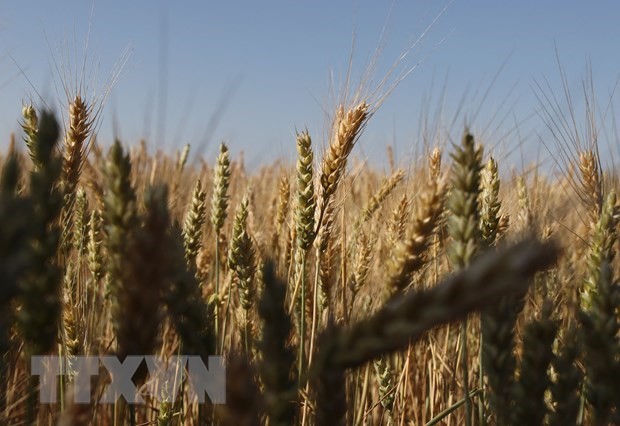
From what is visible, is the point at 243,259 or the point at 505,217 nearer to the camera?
the point at 243,259

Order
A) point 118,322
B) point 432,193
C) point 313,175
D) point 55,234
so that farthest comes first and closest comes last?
point 313,175
point 432,193
point 55,234
point 118,322

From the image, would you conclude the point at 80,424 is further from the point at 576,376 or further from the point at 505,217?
the point at 505,217

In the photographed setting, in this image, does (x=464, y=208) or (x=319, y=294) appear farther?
(x=319, y=294)

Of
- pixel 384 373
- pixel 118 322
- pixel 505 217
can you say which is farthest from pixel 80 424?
pixel 505 217

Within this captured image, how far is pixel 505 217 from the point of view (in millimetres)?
2209

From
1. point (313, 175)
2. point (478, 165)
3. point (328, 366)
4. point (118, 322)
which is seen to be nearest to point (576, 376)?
point (478, 165)

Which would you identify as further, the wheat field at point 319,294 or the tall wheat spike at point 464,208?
the tall wheat spike at point 464,208

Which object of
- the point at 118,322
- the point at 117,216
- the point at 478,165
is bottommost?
the point at 118,322

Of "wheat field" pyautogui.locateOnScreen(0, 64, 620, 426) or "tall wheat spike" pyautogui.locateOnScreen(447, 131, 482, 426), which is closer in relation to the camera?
"wheat field" pyautogui.locateOnScreen(0, 64, 620, 426)

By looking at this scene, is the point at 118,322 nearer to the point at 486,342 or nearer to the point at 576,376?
the point at 486,342

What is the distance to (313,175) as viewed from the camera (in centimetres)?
196

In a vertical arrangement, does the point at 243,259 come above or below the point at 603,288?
above

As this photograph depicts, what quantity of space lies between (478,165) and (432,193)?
21 cm

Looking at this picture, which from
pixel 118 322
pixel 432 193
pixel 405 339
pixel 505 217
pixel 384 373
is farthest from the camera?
pixel 505 217
